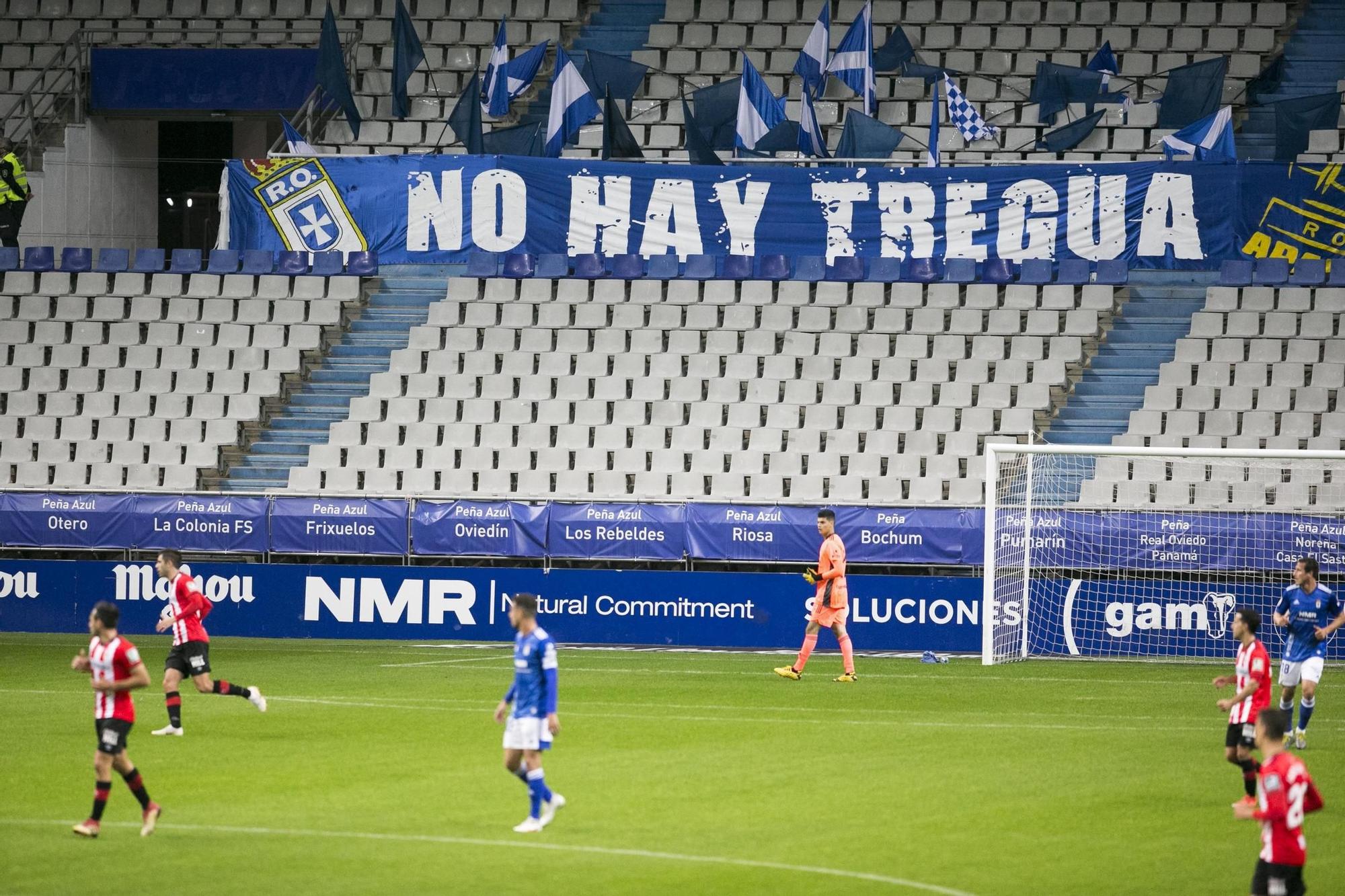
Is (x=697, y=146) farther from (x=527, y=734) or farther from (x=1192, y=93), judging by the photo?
(x=527, y=734)

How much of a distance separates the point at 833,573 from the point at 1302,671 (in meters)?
6.51

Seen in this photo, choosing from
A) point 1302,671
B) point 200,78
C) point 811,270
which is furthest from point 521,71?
point 1302,671

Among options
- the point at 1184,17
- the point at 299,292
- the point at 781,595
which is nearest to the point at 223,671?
the point at 781,595

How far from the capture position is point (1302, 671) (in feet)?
52.9

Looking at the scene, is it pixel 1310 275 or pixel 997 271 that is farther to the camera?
pixel 997 271

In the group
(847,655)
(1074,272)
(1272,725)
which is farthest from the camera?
(1074,272)

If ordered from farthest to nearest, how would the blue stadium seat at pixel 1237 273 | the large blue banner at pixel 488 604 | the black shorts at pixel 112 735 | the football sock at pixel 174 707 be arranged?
the blue stadium seat at pixel 1237 273 → the large blue banner at pixel 488 604 → the football sock at pixel 174 707 → the black shorts at pixel 112 735

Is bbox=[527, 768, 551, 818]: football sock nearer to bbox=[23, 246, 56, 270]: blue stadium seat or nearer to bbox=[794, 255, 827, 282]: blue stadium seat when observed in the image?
bbox=[794, 255, 827, 282]: blue stadium seat

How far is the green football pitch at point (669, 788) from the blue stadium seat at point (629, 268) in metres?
10.3

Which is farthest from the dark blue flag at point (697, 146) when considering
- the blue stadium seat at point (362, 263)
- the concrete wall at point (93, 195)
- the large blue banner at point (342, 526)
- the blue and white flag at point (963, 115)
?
the concrete wall at point (93, 195)

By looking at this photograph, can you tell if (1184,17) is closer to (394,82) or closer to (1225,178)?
(1225,178)

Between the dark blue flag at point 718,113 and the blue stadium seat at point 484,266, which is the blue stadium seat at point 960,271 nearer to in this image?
the dark blue flag at point 718,113

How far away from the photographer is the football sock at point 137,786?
11.4m

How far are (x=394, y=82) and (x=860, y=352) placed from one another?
10145 mm
